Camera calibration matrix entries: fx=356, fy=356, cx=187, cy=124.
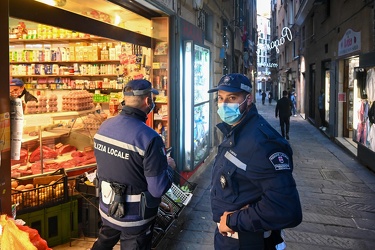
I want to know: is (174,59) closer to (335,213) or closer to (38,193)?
(38,193)

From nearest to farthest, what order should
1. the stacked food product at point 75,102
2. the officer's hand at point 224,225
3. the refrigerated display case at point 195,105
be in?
the officer's hand at point 224,225 → the refrigerated display case at point 195,105 → the stacked food product at point 75,102

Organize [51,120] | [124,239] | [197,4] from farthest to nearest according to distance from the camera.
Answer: [197,4] → [51,120] → [124,239]

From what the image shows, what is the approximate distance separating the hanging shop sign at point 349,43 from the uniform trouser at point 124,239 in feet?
31.3

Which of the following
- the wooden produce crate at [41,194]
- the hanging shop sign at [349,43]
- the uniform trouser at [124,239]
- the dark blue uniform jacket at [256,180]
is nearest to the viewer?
the dark blue uniform jacket at [256,180]

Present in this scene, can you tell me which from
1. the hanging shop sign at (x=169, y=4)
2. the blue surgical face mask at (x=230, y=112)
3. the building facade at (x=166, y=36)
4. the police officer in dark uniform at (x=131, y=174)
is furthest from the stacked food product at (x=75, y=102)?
the blue surgical face mask at (x=230, y=112)

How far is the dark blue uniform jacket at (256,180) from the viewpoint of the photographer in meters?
2.21

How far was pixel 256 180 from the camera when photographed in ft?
7.61

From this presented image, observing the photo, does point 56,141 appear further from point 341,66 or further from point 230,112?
point 341,66

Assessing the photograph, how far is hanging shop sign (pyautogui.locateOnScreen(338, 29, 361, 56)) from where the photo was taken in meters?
10.7

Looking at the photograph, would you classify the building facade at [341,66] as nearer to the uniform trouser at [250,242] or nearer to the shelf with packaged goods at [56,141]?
the shelf with packaged goods at [56,141]

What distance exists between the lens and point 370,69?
29.6 ft

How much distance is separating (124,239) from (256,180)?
5.56 ft

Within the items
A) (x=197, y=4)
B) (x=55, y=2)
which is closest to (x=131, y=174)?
(x=55, y=2)

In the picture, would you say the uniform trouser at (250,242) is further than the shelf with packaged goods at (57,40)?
No
